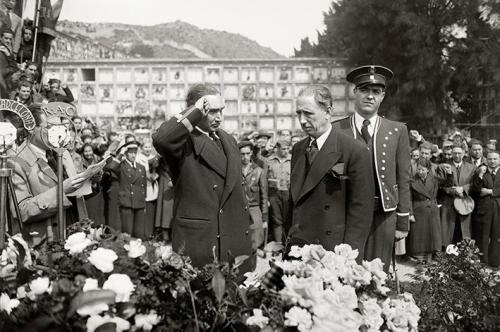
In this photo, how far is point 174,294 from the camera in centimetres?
152

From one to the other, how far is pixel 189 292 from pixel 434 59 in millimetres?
17345

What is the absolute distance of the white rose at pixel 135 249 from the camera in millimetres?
1504

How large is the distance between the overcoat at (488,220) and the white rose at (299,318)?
22.2ft

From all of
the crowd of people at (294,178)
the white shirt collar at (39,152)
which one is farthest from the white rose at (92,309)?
the white shirt collar at (39,152)

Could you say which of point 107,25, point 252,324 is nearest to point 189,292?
point 252,324

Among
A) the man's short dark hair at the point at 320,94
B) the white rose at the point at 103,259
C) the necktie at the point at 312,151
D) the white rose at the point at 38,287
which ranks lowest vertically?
the white rose at the point at 38,287

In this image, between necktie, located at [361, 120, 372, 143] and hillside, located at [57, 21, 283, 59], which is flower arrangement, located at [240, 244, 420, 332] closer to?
necktie, located at [361, 120, 372, 143]

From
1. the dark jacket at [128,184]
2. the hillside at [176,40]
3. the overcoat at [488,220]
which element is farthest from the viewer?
the hillside at [176,40]

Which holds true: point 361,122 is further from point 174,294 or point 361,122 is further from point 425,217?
point 425,217

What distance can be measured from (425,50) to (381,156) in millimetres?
14929

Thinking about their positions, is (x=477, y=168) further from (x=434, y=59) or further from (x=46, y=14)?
(x=434, y=59)

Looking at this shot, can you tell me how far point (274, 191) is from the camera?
8.34 m

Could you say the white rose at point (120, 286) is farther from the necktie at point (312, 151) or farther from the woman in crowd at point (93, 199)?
the woman in crowd at point (93, 199)

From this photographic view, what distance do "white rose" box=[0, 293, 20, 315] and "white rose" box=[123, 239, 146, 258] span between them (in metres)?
0.33
